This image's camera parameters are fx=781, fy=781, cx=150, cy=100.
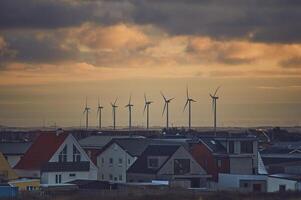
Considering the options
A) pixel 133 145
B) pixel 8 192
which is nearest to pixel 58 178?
pixel 133 145

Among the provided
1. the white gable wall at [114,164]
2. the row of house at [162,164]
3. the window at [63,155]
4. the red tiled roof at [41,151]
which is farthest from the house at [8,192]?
the white gable wall at [114,164]

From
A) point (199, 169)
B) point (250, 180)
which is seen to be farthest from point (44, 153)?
point (250, 180)

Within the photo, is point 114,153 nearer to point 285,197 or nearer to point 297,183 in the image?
point 297,183

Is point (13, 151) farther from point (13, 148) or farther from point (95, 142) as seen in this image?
point (95, 142)

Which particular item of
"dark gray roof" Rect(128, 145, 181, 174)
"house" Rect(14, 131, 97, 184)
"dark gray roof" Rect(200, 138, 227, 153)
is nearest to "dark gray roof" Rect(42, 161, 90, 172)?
"house" Rect(14, 131, 97, 184)

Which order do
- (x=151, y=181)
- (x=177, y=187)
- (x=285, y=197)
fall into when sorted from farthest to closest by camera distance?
(x=151, y=181) → (x=177, y=187) → (x=285, y=197)

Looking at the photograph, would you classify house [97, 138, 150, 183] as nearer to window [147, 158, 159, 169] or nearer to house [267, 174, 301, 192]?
window [147, 158, 159, 169]
